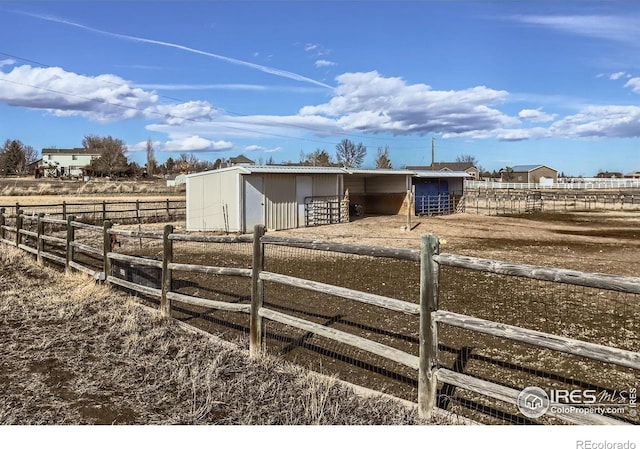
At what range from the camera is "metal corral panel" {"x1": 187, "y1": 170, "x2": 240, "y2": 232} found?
19453 mm

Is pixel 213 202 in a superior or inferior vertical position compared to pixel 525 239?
superior

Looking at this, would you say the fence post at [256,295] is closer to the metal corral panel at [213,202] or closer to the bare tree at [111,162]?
the metal corral panel at [213,202]

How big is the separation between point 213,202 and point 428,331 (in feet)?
58.4

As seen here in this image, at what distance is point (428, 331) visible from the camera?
136 inches

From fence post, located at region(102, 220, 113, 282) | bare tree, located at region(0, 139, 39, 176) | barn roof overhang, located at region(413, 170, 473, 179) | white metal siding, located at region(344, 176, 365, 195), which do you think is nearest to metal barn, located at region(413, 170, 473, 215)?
barn roof overhang, located at region(413, 170, 473, 179)

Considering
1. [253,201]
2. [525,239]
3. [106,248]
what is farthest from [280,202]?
[106,248]

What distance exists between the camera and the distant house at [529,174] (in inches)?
3324

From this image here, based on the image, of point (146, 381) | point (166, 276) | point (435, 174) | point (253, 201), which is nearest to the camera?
point (146, 381)

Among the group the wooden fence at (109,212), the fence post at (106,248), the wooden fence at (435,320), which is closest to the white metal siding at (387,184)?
the wooden fence at (109,212)

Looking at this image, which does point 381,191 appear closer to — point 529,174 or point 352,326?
point 352,326

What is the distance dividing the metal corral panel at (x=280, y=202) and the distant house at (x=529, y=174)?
71.1 m

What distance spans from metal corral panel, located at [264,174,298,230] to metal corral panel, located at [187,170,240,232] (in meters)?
1.46

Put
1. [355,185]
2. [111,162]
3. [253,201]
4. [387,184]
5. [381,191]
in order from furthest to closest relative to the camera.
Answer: [111,162], [355,185], [381,191], [387,184], [253,201]

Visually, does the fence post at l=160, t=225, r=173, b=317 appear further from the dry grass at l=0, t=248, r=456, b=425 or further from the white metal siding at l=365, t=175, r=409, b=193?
the white metal siding at l=365, t=175, r=409, b=193
